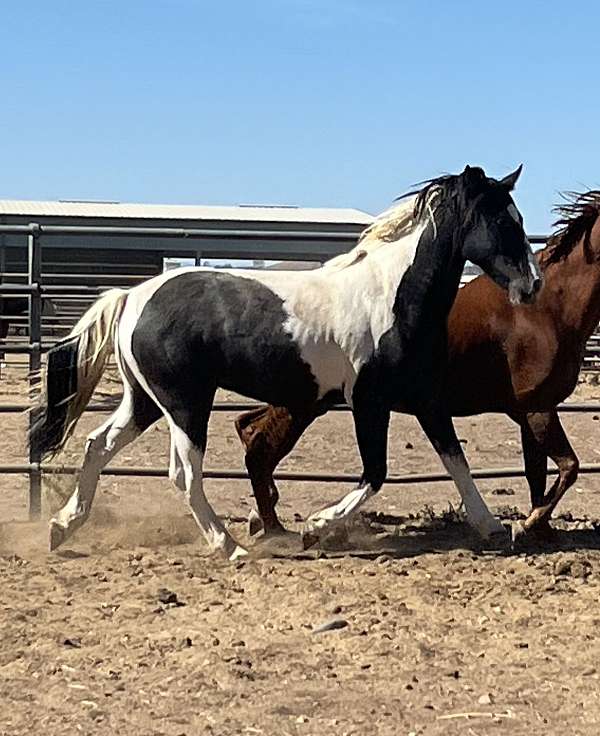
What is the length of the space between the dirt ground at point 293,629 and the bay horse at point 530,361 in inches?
14.5

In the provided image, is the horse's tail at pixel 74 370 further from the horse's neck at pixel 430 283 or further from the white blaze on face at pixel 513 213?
the white blaze on face at pixel 513 213

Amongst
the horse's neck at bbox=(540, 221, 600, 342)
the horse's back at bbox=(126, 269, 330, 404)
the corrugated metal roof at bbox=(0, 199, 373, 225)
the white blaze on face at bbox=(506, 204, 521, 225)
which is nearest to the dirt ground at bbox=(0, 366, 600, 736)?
the horse's back at bbox=(126, 269, 330, 404)

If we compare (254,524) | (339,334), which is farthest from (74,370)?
(339,334)

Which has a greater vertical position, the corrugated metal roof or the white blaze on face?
the white blaze on face

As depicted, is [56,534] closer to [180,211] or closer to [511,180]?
[511,180]

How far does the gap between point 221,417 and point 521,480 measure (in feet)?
13.4

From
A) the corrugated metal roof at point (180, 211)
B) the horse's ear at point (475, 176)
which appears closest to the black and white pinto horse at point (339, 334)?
the horse's ear at point (475, 176)

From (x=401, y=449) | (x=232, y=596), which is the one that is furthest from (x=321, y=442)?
(x=232, y=596)

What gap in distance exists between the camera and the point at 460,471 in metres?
5.39

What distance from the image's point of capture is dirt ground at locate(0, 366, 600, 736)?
3.33 m

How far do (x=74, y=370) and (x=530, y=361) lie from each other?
2.24 metres

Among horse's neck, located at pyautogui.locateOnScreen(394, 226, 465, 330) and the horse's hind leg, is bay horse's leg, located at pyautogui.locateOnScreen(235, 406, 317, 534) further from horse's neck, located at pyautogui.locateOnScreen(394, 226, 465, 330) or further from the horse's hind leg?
horse's neck, located at pyautogui.locateOnScreen(394, 226, 465, 330)

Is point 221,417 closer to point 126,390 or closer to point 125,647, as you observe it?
point 126,390

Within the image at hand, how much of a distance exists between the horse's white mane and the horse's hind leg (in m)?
1.11
